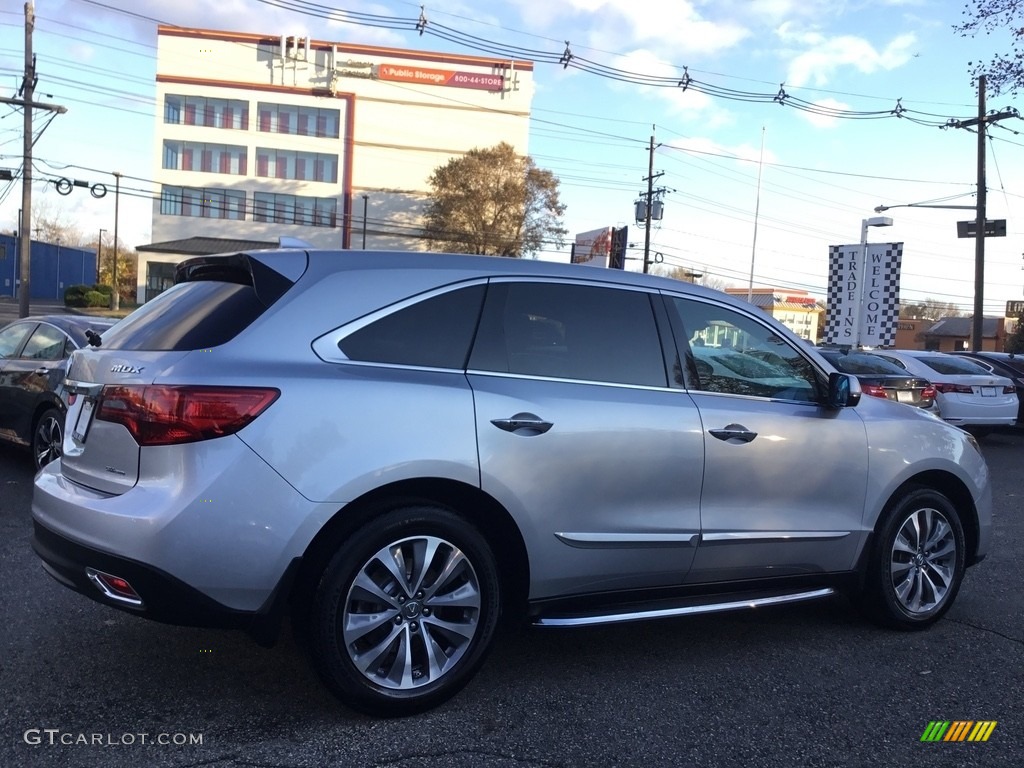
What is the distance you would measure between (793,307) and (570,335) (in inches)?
3438

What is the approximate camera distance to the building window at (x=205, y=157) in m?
65.4

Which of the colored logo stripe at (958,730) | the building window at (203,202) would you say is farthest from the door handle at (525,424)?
the building window at (203,202)

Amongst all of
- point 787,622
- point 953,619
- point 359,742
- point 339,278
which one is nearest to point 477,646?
point 359,742

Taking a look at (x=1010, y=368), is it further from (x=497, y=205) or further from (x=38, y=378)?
(x=497, y=205)

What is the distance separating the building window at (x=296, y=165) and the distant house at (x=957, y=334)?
52.8 metres

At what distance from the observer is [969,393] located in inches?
524

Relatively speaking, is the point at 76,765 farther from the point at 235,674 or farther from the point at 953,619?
the point at 953,619

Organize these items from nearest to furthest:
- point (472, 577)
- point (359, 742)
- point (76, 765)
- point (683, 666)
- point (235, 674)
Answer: point (76, 765), point (359, 742), point (472, 577), point (235, 674), point (683, 666)

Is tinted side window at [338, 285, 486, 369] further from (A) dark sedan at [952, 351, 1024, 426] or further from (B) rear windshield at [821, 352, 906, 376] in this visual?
(A) dark sedan at [952, 351, 1024, 426]

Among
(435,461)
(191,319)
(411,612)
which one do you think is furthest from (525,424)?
(191,319)

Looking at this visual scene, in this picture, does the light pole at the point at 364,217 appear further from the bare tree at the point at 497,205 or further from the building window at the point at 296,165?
the bare tree at the point at 497,205

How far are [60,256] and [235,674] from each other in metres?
74.9

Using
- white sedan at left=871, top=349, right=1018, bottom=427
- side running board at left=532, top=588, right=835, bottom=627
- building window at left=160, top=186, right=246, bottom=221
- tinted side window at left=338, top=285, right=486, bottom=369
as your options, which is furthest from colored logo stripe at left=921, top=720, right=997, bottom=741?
building window at left=160, top=186, right=246, bottom=221

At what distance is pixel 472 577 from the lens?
346 centimetres
